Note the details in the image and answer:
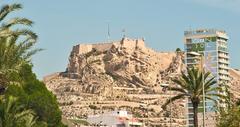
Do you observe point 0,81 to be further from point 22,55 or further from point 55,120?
point 55,120

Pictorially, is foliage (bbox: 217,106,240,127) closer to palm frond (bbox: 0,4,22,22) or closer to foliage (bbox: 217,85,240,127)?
foliage (bbox: 217,85,240,127)

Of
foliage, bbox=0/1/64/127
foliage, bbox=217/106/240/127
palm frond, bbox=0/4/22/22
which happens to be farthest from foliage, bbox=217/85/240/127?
palm frond, bbox=0/4/22/22

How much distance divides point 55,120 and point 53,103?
4.02ft

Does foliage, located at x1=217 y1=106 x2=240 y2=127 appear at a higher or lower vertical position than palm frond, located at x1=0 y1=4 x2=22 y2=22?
lower

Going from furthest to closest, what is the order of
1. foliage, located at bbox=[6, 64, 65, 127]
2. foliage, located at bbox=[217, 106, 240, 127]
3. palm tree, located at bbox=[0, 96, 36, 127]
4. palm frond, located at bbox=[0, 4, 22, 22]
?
foliage, located at bbox=[6, 64, 65, 127]
foliage, located at bbox=[217, 106, 240, 127]
palm tree, located at bbox=[0, 96, 36, 127]
palm frond, located at bbox=[0, 4, 22, 22]

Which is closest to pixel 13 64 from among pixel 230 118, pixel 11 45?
pixel 11 45

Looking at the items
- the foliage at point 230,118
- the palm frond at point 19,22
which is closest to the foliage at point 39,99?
the foliage at point 230,118

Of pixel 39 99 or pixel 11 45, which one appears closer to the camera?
pixel 11 45

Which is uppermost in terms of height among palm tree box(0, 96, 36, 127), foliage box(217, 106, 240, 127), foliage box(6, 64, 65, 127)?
foliage box(6, 64, 65, 127)

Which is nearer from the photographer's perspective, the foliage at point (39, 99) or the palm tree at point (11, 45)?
the palm tree at point (11, 45)

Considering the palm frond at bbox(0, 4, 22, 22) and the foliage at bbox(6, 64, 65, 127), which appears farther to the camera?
the foliage at bbox(6, 64, 65, 127)

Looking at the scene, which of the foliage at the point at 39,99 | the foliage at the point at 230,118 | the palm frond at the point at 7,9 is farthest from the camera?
the foliage at the point at 39,99

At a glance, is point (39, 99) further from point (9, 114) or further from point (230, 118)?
point (9, 114)

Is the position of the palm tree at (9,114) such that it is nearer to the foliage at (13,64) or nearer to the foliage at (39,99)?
the foliage at (13,64)
